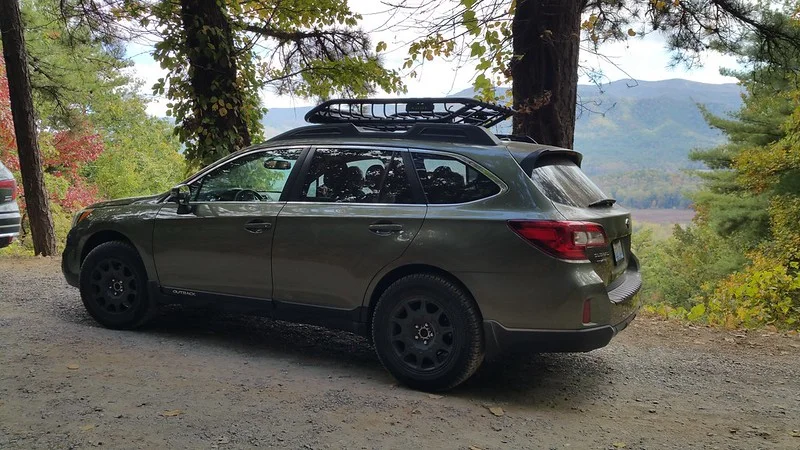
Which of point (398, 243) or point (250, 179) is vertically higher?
point (250, 179)

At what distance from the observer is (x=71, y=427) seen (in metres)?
3.51

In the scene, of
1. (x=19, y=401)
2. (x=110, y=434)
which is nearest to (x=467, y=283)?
(x=110, y=434)

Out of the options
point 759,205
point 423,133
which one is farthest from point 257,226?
point 759,205

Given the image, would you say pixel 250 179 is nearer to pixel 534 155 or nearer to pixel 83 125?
pixel 534 155

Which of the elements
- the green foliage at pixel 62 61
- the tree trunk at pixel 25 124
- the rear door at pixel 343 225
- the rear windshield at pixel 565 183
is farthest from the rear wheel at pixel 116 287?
the tree trunk at pixel 25 124

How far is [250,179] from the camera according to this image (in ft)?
17.4

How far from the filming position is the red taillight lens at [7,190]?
9.20 meters

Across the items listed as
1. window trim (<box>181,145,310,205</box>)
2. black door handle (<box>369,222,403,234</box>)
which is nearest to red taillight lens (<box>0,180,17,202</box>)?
window trim (<box>181,145,310,205</box>)

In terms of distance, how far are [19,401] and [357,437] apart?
2136 millimetres

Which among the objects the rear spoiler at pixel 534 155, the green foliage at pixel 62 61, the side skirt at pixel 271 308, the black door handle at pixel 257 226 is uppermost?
the green foliage at pixel 62 61

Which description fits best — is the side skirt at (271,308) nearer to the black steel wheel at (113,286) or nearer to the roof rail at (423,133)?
the black steel wheel at (113,286)

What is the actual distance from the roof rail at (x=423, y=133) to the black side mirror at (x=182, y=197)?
1154 millimetres

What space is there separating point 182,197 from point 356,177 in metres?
1.68

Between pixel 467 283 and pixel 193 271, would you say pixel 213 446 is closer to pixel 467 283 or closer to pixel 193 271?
pixel 467 283
